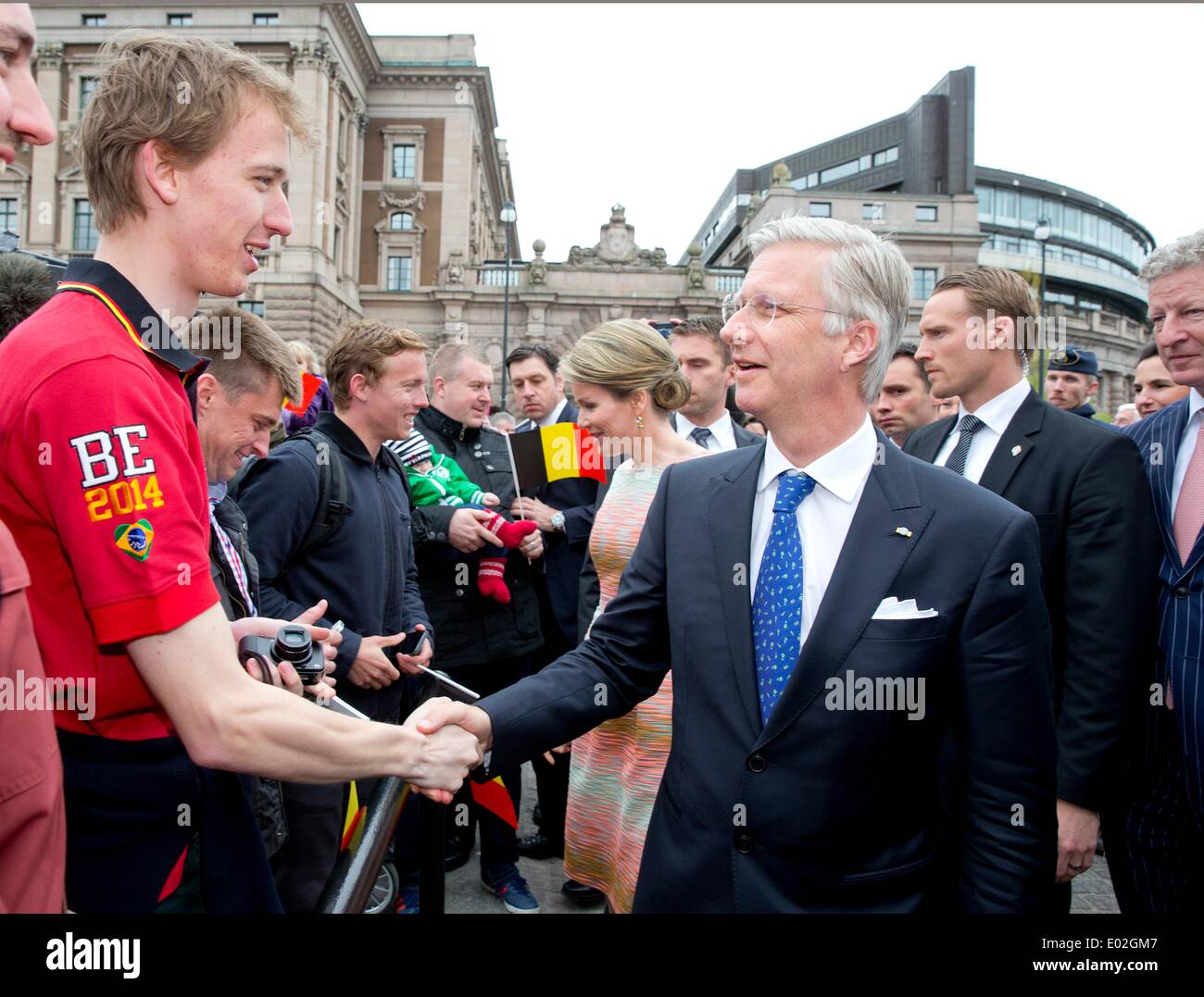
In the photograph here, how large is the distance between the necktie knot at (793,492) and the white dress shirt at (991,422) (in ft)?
4.95

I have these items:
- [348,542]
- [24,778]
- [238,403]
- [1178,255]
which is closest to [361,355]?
[348,542]

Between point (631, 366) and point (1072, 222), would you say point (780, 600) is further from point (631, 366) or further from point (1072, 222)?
point (1072, 222)

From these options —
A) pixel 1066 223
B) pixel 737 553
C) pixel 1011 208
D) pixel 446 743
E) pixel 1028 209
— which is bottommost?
pixel 446 743

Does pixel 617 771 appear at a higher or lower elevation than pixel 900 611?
lower

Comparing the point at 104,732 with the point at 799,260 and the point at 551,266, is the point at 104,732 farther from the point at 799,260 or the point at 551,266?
the point at 551,266

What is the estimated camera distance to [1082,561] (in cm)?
300

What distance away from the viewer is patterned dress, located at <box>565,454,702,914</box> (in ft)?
10.7

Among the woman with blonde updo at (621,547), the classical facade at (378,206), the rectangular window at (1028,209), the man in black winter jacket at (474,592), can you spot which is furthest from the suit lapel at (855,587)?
the rectangular window at (1028,209)

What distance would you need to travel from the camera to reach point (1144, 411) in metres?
6.91

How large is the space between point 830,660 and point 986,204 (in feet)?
260

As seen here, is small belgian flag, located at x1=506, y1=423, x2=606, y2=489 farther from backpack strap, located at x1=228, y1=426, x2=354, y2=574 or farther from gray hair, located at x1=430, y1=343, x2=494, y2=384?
backpack strap, located at x1=228, y1=426, x2=354, y2=574

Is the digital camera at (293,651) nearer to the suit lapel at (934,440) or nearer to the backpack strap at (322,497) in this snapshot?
the backpack strap at (322,497)

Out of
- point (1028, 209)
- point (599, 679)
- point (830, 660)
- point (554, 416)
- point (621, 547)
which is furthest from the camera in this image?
point (1028, 209)
